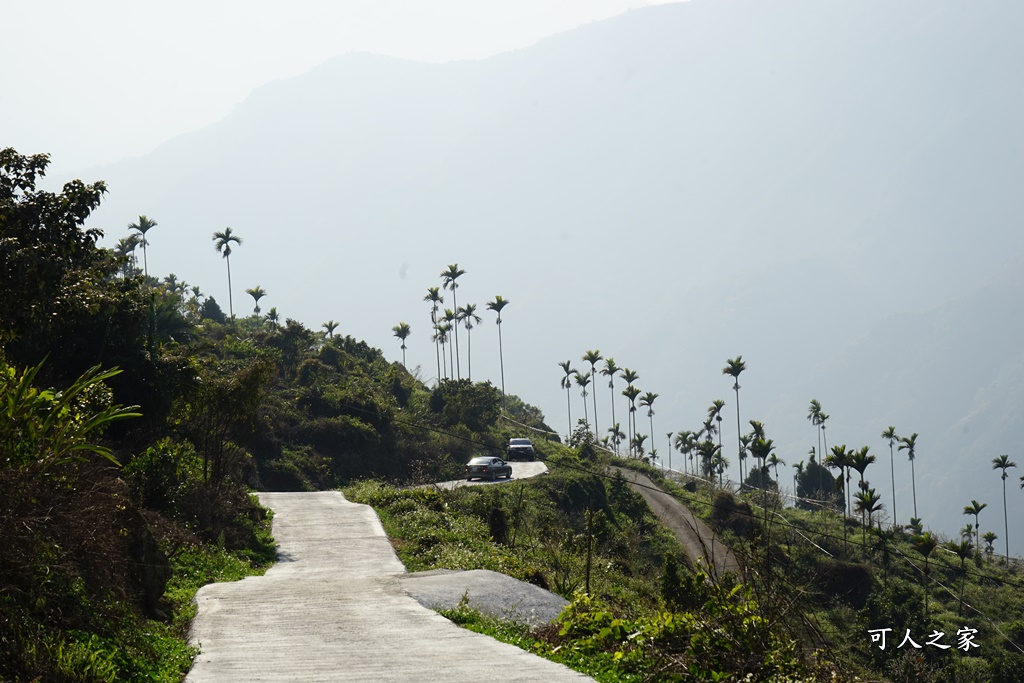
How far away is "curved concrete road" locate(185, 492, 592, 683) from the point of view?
463 inches

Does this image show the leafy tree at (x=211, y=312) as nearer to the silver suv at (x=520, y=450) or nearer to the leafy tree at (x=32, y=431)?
the silver suv at (x=520, y=450)

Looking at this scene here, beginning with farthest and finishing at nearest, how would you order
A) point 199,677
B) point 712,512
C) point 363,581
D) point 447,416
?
point 447,416
point 712,512
point 363,581
point 199,677

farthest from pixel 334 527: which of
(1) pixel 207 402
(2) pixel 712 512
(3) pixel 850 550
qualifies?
(3) pixel 850 550

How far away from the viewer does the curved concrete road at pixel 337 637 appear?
38.6 ft

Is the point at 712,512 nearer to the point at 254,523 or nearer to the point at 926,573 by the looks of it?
the point at 926,573

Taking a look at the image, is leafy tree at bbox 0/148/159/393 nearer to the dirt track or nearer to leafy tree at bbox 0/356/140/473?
leafy tree at bbox 0/356/140/473

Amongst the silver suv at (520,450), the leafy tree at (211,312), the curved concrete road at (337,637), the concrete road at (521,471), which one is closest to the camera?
the curved concrete road at (337,637)

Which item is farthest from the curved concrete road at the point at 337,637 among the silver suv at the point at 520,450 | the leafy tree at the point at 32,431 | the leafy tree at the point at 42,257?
the silver suv at the point at 520,450

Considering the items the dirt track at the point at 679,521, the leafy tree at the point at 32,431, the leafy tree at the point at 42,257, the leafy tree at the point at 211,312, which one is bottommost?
the dirt track at the point at 679,521

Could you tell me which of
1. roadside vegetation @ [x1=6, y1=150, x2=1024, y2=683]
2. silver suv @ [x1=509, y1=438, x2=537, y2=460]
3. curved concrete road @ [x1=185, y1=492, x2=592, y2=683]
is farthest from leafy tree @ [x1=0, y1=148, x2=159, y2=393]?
silver suv @ [x1=509, y1=438, x2=537, y2=460]

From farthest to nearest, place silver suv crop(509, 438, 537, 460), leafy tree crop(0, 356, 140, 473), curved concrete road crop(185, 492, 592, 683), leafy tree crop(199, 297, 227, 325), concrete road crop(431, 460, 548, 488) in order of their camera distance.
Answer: leafy tree crop(199, 297, 227, 325) < silver suv crop(509, 438, 537, 460) < concrete road crop(431, 460, 548, 488) < curved concrete road crop(185, 492, 592, 683) < leafy tree crop(0, 356, 140, 473)

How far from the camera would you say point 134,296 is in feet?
67.9

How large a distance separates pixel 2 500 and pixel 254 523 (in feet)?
65.8

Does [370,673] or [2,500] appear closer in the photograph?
[2,500]
